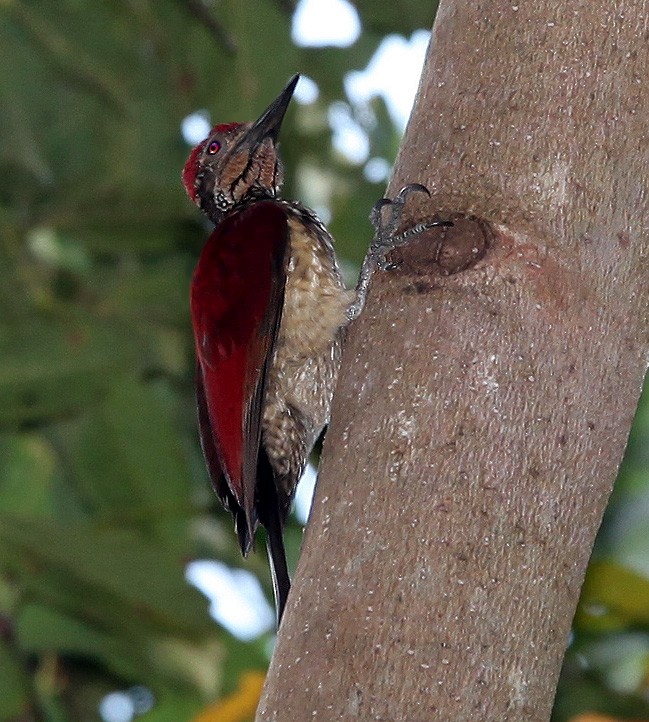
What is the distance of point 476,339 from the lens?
142cm

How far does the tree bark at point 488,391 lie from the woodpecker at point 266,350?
0.78 metres

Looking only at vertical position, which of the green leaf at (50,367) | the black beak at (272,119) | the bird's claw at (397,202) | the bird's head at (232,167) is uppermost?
the bird's head at (232,167)

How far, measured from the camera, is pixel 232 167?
3217 mm

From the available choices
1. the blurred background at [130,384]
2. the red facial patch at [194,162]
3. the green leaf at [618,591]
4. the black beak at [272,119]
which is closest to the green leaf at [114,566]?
the blurred background at [130,384]

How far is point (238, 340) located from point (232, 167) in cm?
93

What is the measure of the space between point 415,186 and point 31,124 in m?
1.39

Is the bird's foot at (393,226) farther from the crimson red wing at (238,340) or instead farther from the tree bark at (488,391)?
the crimson red wing at (238,340)

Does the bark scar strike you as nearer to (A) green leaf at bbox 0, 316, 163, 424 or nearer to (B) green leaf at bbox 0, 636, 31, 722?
(A) green leaf at bbox 0, 316, 163, 424

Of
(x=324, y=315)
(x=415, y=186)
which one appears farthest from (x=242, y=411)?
(x=415, y=186)

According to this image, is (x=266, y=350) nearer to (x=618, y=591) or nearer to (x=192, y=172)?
(x=618, y=591)

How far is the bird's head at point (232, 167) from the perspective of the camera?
3.11m

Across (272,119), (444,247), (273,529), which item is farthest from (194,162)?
(444,247)

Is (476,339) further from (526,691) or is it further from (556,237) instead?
(526,691)

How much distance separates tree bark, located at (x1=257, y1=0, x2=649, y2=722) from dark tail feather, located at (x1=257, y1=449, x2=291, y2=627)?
2.36 feet
